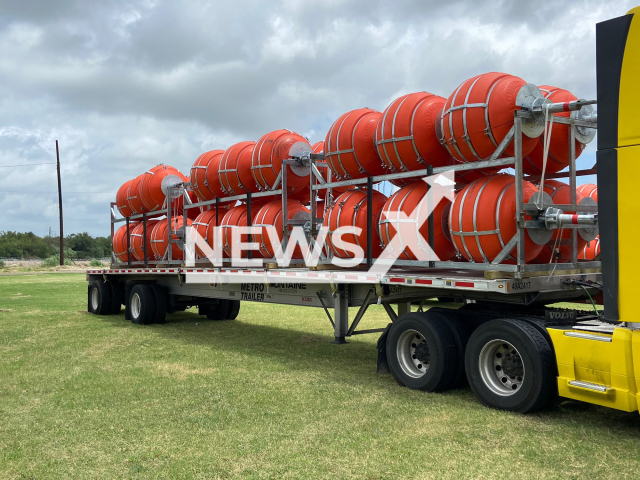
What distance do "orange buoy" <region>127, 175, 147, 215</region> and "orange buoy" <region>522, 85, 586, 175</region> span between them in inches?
377

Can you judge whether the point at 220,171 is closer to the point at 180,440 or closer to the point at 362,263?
the point at 362,263

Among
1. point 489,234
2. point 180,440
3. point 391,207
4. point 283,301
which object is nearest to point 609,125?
point 489,234

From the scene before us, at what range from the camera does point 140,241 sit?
14.0 metres

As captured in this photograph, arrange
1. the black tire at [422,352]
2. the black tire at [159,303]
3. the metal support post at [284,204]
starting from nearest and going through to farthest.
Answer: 1. the black tire at [422,352]
2. the metal support post at [284,204]
3. the black tire at [159,303]

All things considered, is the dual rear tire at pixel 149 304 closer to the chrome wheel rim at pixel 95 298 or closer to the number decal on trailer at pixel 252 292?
the chrome wheel rim at pixel 95 298

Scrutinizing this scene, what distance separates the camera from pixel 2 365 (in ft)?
27.7

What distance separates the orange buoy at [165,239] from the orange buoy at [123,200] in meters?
1.53

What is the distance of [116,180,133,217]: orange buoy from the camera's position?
1427 cm

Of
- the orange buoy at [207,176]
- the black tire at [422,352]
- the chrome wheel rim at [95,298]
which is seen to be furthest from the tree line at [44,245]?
the black tire at [422,352]

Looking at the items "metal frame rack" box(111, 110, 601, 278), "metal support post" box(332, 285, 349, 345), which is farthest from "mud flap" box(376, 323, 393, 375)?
"metal frame rack" box(111, 110, 601, 278)

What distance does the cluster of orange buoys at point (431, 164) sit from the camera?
238 inches

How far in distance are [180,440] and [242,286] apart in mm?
5402

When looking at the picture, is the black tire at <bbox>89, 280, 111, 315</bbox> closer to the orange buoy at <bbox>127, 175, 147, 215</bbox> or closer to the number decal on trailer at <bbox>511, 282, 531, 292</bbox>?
the orange buoy at <bbox>127, 175, 147, 215</bbox>

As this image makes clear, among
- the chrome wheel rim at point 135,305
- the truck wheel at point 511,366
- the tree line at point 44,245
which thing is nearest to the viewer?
the truck wheel at point 511,366
